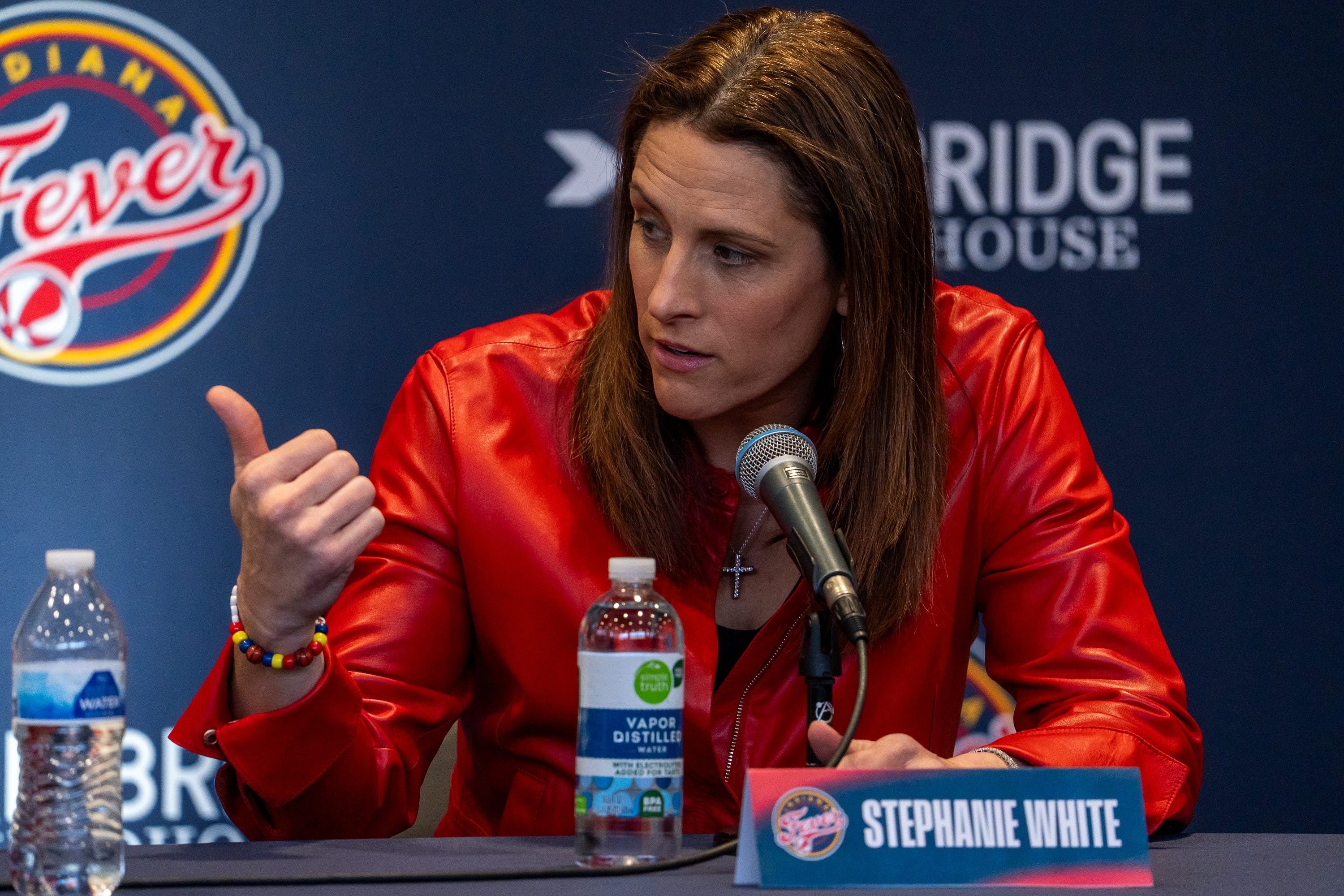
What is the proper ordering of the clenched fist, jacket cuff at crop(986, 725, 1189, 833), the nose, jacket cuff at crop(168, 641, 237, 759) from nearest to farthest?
the clenched fist
jacket cuff at crop(168, 641, 237, 759)
jacket cuff at crop(986, 725, 1189, 833)
the nose

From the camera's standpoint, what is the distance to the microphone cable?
36.8 inches

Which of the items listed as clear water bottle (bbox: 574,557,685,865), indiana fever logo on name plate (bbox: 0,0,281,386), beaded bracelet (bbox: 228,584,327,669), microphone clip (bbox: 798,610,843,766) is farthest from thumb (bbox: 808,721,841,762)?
indiana fever logo on name plate (bbox: 0,0,281,386)

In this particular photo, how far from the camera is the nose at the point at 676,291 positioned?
4.35 ft

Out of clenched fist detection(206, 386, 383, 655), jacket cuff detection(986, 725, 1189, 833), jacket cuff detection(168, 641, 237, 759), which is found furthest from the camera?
jacket cuff detection(986, 725, 1189, 833)

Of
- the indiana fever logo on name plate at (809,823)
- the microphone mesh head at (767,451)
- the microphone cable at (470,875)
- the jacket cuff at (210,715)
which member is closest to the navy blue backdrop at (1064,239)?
the jacket cuff at (210,715)

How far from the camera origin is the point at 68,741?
0.99 m

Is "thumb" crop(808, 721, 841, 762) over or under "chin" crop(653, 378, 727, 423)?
under

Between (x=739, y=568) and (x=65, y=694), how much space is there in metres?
0.75

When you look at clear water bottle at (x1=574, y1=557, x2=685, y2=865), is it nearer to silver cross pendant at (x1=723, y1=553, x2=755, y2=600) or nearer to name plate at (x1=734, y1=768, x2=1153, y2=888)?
name plate at (x1=734, y1=768, x2=1153, y2=888)

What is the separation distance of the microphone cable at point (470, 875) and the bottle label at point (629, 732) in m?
0.05

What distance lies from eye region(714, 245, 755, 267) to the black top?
1.19 ft

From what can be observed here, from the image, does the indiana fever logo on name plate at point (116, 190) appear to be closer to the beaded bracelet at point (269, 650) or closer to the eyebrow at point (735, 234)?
the eyebrow at point (735, 234)

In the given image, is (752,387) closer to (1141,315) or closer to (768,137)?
(768,137)

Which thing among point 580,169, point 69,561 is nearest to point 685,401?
point 69,561
